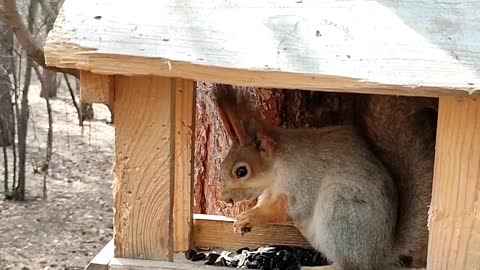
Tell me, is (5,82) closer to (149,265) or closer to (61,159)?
(61,159)

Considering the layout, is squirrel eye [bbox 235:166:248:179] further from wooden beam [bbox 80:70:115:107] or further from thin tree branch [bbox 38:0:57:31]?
thin tree branch [bbox 38:0:57:31]

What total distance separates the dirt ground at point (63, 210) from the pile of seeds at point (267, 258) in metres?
3.11

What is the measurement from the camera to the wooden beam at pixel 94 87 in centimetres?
130

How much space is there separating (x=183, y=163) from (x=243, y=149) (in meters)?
0.17

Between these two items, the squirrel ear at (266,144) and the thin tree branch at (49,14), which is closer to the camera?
the squirrel ear at (266,144)

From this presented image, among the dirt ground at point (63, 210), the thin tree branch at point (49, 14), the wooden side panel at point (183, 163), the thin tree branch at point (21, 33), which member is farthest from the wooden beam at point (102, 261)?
the thin tree branch at point (49, 14)

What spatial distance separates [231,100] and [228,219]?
27 cm

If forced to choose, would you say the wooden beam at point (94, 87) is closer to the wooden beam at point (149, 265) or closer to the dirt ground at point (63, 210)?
the wooden beam at point (149, 265)

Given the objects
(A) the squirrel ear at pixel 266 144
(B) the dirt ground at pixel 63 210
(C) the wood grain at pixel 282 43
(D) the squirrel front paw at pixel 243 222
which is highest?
(C) the wood grain at pixel 282 43

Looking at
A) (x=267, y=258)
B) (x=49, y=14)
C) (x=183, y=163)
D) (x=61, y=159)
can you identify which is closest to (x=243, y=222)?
(x=267, y=258)

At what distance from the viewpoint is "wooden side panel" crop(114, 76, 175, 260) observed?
136 cm

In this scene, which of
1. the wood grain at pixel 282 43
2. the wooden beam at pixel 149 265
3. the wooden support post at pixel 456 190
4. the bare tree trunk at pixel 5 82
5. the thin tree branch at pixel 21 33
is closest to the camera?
the wood grain at pixel 282 43

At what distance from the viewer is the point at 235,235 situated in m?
1.68

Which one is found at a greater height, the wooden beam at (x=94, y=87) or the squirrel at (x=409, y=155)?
the wooden beam at (x=94, y=87)
